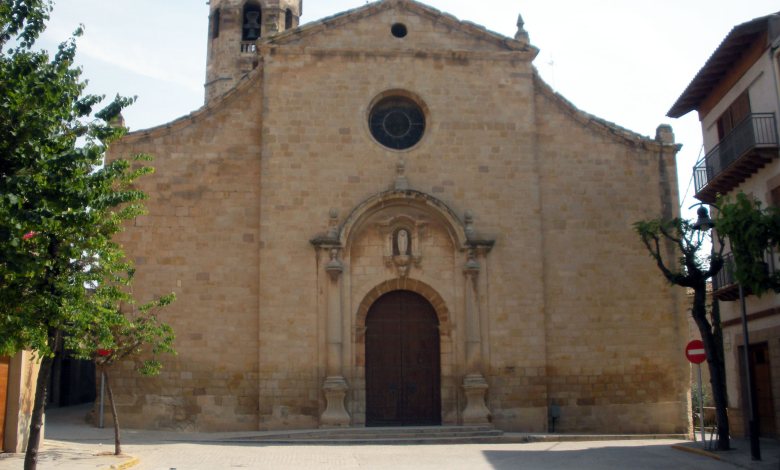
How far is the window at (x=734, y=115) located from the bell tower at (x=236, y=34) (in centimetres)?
1507

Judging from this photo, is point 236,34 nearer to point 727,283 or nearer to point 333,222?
point 333,222

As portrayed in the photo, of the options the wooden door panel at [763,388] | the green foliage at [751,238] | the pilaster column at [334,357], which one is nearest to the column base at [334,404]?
the pilaster column at [334,357]

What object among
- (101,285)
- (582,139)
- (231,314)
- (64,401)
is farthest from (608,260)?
(64,401)

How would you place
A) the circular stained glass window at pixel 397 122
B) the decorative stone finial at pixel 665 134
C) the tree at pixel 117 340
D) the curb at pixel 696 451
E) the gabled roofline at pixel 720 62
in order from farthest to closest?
the decorative stone finial at pixel 665 134
the circular stained glass window at pixel 397 122
the gabled roofline at pixel 720 62
the curb at pixel 696 451
the tree at pixel 117 340

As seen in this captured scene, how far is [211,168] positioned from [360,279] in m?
4.75

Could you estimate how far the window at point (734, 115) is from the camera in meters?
19.9

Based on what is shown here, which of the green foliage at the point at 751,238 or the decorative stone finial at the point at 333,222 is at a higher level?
the decorative stone finial at the point at 333,222

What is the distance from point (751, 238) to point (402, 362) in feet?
32.2

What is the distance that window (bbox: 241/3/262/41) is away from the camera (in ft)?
99.2

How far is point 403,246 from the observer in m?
21.8

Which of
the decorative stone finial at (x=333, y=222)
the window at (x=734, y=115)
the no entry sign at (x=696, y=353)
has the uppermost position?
the window at (x=734, y=115)

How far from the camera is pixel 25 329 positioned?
11438 mm

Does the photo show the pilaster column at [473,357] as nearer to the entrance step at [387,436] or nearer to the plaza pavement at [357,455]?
the entrance step at [387,436]

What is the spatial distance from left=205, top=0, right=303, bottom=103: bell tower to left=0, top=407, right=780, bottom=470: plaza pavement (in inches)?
549
